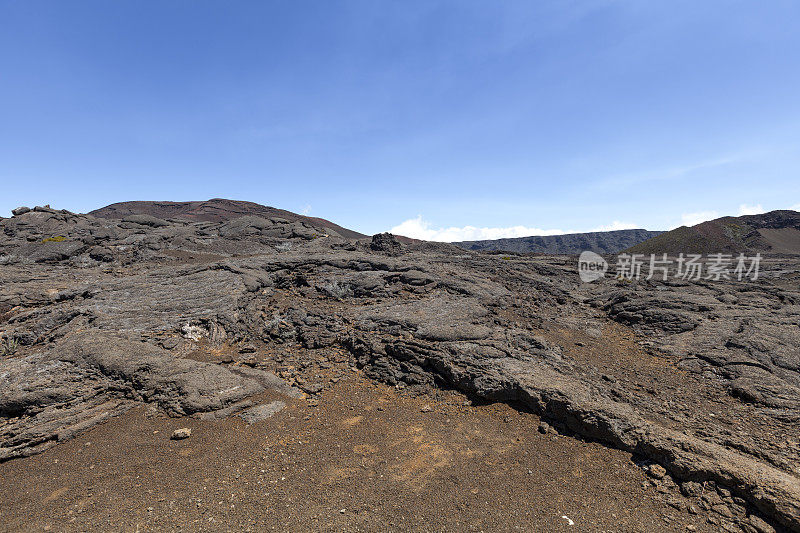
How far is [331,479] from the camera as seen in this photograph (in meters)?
5.71

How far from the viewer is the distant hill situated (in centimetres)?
13025

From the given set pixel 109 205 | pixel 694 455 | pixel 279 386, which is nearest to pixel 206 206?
pixel 109 205

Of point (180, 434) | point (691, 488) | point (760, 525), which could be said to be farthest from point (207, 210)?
point (760, 525)

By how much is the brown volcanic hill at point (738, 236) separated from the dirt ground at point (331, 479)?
71.5 metres

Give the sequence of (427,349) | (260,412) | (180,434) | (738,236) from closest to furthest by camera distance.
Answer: (180,434), (260,412), (427,349), (738,236)

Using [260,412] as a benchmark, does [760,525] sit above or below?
below

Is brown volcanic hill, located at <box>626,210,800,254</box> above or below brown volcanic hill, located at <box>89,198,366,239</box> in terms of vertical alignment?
below

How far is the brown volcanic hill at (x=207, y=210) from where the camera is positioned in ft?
272

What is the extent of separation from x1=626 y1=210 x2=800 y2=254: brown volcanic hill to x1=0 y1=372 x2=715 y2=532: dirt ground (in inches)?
2814

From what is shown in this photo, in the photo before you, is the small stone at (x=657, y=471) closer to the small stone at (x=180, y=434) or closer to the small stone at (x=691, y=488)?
the small stone at (x=691, y=488)

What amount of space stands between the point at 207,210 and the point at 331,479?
9468 cm

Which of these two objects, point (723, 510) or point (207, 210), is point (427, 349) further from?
point (207, 210)

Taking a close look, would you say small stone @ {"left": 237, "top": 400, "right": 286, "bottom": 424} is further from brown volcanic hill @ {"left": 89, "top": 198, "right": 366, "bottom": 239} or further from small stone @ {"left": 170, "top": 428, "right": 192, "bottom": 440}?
brown volcanic hill @ {"left": 89, "top": 198, "right": 366, "bottom": 239}

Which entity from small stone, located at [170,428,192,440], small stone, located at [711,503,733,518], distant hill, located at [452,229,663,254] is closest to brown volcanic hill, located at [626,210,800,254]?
distant hill, located at [452,229,663,254]
